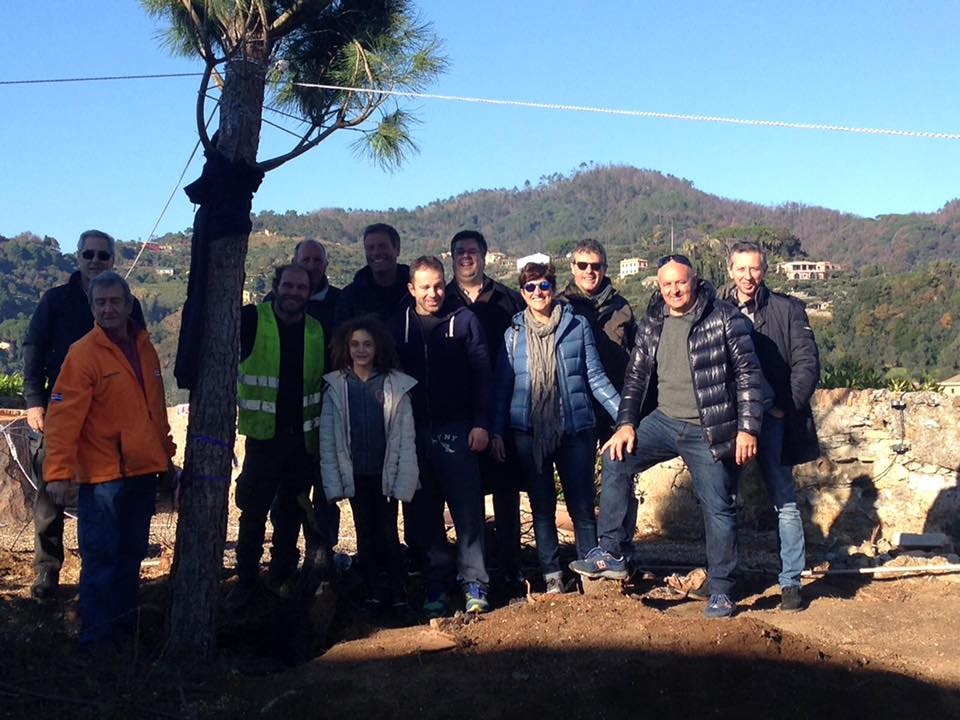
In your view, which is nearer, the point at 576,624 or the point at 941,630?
the point at 576,624

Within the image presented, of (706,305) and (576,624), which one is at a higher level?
(706,305)

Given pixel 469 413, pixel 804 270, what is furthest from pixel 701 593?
pixel 804 270

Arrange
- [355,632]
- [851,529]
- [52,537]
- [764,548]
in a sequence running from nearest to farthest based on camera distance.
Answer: [355,632] → [52,537] → [764,548] → [851,529]

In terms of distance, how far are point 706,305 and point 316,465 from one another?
6.88 feet

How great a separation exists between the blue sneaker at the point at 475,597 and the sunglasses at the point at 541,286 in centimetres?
150

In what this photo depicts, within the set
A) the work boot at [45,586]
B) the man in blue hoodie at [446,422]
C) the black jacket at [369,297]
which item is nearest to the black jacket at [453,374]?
the man in blue hoodie at [446,422]

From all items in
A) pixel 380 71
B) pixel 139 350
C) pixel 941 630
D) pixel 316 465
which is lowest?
pixel 941 630

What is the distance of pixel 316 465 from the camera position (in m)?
5.27

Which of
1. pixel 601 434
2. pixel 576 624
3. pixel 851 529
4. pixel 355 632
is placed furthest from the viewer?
pixel 851 529

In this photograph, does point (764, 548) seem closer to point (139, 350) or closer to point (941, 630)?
point (941, 630)

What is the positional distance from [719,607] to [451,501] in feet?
4.61

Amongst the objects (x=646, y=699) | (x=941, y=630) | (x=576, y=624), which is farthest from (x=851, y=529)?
(x=646, y=699)

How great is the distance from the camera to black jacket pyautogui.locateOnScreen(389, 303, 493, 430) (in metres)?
5.25

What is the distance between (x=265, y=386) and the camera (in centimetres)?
516
